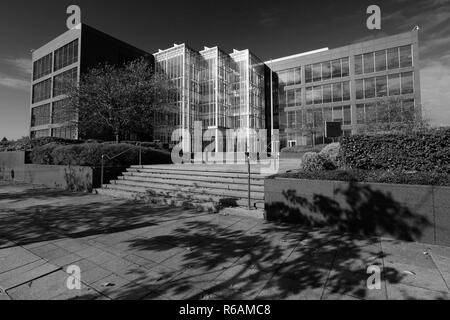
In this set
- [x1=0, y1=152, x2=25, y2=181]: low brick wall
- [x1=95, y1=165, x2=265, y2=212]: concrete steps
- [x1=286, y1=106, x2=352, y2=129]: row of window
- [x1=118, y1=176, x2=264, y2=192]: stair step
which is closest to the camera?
[x1=95, y1=165, x2=265, y2=212]: concrete steps

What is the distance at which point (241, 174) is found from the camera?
8.91m

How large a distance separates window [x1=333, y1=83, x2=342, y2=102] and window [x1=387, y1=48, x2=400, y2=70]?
724 centimetres

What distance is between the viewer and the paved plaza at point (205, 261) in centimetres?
310

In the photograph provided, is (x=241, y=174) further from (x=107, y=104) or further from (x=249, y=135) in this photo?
(x=249, y=135)

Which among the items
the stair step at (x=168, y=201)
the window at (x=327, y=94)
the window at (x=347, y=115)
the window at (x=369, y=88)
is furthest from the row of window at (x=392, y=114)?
the stair step at (x=168, y=201)

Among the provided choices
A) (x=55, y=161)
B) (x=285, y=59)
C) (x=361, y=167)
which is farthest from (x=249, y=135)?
(x=361, y=167)

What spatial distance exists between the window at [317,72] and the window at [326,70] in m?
0.50

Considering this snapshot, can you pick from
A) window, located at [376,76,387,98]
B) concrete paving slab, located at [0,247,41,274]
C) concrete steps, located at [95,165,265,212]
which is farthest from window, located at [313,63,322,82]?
concrete paving slab, located at [0,247,41,274]

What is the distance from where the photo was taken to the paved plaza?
3.10 metres

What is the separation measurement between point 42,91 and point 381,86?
52488mm

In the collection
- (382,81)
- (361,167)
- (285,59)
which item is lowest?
(361,167)

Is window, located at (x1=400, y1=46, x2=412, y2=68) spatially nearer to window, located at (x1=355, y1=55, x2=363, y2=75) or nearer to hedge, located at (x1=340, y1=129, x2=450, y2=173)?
window, located at (x1=355, y1=55, x2=363, y2=75)
